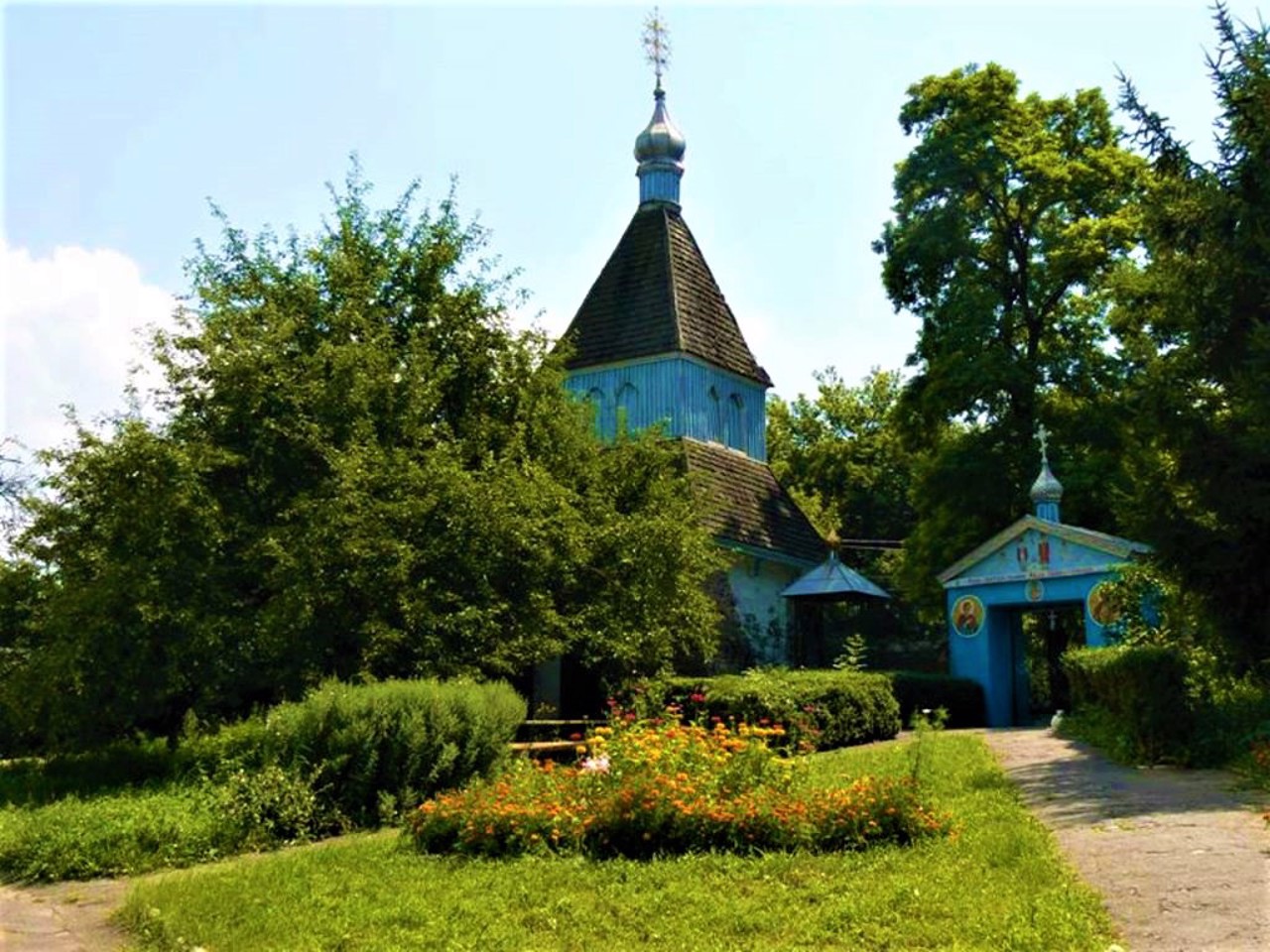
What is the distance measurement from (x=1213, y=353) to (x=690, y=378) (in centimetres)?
1511

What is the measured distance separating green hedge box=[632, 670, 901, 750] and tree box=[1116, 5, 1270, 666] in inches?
196

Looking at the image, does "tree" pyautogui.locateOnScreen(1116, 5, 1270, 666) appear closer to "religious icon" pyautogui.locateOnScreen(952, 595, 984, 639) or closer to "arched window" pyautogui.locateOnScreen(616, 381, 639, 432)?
"religious icon" pyautogui.locateOnScreen(952, 595, 984, 639)

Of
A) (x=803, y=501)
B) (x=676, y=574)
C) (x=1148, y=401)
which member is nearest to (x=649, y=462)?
(x=676, y=574)

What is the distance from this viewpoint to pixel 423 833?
30.9ft

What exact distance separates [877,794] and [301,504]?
8657 millimetres

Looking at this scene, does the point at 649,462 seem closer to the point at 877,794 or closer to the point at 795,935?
the point at 877,794

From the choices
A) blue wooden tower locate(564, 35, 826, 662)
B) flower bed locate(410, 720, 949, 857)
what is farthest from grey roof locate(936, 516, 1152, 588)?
flower bed locate(410, 720, 949, 857)

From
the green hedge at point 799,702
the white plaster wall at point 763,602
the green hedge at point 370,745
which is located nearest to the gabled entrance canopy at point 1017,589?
the white plaster wall at point 763,602

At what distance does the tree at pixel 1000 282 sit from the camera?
26547 mm

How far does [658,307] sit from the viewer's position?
26.8m

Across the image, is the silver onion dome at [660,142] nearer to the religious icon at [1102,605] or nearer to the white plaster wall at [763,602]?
the white plaster wall at [763,602]

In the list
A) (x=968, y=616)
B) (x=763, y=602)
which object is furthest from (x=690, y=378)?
(x=968, y=616)

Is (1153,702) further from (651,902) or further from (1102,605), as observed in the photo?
(1102,605)

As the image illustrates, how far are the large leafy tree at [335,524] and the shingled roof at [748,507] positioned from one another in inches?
223
